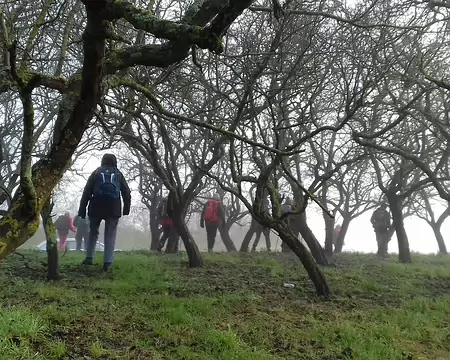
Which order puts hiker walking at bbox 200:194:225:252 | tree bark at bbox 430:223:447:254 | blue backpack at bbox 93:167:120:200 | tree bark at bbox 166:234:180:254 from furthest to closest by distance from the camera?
tree bark at bbox 430:223:447:254 → hiker walking at bbox 200:194:225:252 → tree bark at bbox 166:234:180:254 → blue backpack at bbox 93:167:120:200

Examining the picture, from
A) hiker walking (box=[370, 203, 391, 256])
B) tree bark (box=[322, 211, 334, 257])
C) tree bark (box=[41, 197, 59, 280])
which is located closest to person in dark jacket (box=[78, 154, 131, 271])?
tree bark (box=[41, 197, 59, 280])

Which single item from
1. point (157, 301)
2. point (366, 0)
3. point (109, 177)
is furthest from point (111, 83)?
point (366, 0)

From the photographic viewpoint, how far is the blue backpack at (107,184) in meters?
7.61

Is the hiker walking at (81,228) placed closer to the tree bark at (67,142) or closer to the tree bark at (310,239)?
the tree bark at (310,239)

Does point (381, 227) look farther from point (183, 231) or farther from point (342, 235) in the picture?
point (183, 231)

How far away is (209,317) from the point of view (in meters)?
4.98

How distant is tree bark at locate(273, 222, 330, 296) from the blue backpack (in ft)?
9.33

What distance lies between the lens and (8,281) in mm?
6375

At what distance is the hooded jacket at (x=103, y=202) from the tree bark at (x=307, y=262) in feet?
9.24

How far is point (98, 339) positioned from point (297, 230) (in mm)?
7685

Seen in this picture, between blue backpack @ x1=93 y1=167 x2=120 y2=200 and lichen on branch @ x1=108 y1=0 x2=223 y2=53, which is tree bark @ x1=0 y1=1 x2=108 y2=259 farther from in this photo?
blue backpack @ x1=93 y1=167 x2=120 y2=200

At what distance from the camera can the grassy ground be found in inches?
156

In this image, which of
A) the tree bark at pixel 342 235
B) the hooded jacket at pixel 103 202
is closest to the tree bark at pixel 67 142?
the hooded jacket at pixel 103 202

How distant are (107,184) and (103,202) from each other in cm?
33
